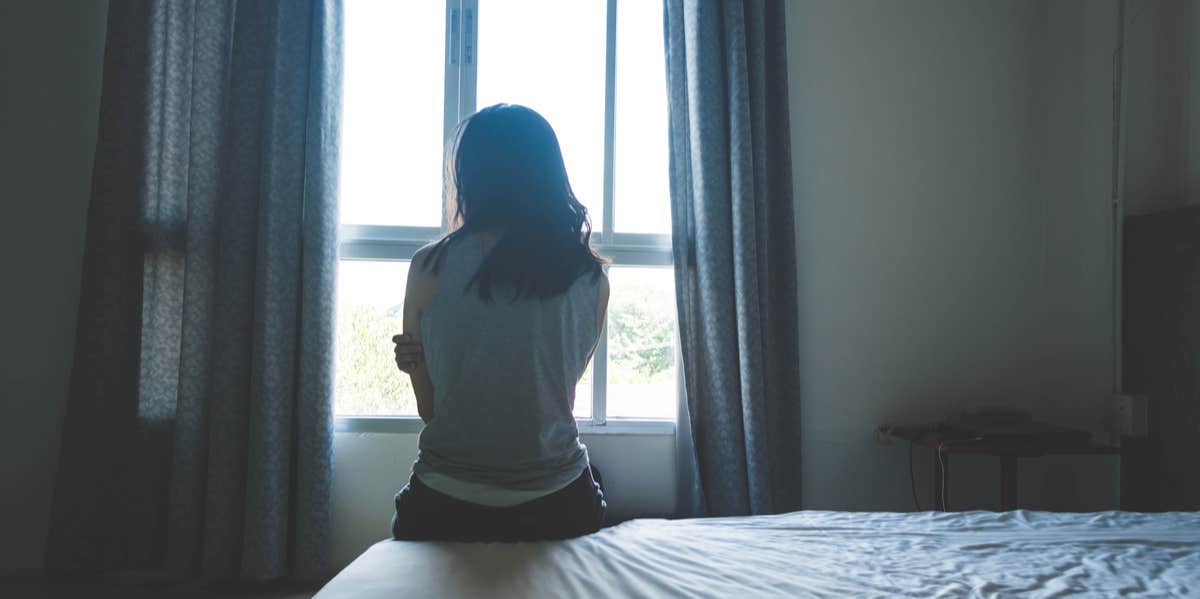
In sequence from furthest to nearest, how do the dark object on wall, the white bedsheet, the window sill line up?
the window sill < the dark object on wall < the white bedsheet

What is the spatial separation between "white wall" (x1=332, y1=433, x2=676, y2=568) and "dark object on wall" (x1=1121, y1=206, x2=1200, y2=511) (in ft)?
4.79

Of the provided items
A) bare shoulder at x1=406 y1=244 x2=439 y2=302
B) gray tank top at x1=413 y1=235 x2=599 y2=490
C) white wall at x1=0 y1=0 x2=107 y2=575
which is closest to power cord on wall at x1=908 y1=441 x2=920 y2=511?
gray tank top at x1=413 y1=235 x2=599 y2=490

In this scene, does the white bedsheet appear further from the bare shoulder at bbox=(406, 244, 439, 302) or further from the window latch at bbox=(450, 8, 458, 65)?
the window latch at bbox=(450, 8, 458, 65)

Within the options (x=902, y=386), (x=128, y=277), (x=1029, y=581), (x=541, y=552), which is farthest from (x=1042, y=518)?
(x=128, y=277)

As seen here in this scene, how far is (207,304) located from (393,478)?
0.84 meters

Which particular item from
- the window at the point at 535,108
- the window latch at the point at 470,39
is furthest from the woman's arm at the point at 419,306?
the window latch at the point at 470,39

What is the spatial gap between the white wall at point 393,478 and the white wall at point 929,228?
22.1 inches

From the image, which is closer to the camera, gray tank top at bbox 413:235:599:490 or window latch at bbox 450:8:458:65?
gray tank top at bbox 413:235:599:490

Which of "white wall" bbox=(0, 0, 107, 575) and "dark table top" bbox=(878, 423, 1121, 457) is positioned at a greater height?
"white wall" bbox=(0, 0, 107, 575)

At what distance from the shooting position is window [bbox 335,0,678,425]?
2.27 metres

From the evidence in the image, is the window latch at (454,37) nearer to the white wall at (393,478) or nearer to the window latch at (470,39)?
the window latch at (470,39)

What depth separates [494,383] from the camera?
96cm

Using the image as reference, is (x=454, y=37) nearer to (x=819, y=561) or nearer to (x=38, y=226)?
(x=38, y=226)

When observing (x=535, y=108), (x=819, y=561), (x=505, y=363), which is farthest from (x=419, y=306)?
(x=535, y=108)
